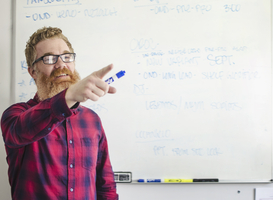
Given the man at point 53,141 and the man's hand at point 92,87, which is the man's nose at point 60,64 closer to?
the man at point 53,141

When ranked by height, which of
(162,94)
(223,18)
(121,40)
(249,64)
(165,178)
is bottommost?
(165,178)

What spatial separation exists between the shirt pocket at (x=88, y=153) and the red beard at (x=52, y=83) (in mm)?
256

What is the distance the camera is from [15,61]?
1.44 metres

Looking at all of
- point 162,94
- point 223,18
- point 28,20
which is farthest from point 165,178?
point 28,20

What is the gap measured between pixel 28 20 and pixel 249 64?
146 cm

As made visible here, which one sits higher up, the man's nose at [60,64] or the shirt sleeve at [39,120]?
the man's nose at [60,64]

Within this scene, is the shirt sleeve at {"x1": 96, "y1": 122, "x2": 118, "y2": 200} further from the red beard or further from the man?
the red beard

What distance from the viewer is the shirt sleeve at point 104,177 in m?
1.12

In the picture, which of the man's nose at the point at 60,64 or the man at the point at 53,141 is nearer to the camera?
the man at the point at 53,141

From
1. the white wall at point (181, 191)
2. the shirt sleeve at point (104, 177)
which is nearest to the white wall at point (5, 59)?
the white wall at point (181, 191)

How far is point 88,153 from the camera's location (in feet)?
3.29

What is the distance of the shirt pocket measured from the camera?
99cm

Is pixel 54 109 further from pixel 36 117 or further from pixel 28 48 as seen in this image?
pixel 28 48

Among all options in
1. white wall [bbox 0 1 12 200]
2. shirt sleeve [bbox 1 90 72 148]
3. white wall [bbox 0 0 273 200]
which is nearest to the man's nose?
shirt sleeve [bbox 1 90 72 148]
